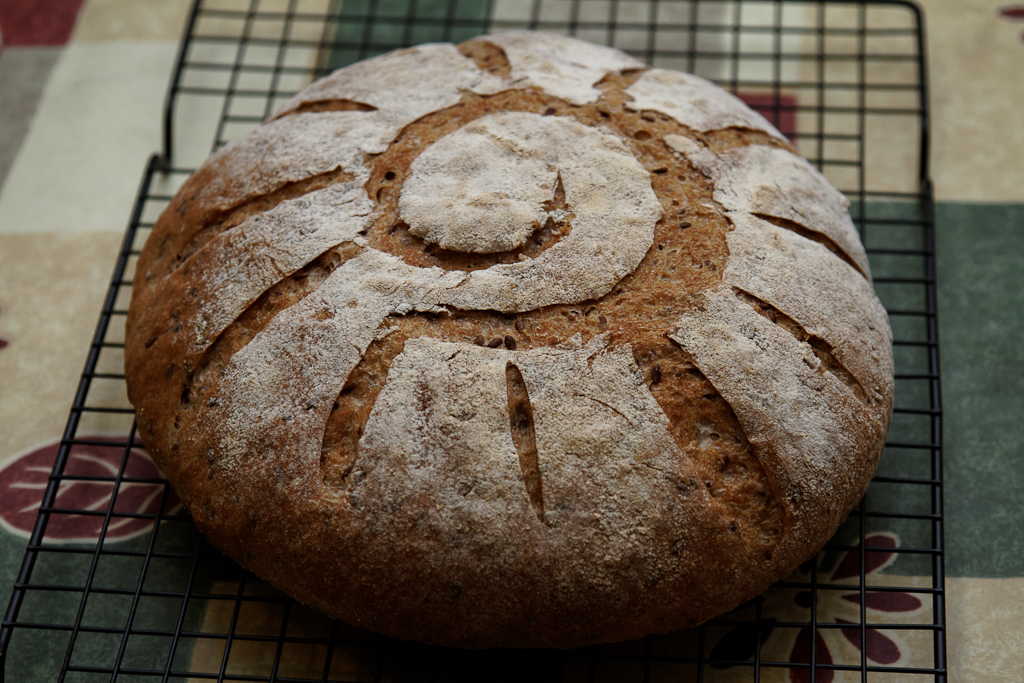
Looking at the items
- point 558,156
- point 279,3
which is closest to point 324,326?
point 558,156

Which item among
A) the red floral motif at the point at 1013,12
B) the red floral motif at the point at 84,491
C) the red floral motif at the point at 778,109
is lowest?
the red floral motif at the point at 84,491

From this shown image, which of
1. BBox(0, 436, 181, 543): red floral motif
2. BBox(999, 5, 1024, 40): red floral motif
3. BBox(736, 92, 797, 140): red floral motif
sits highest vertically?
BBox(999, 5, 1024, 40): red floral motif

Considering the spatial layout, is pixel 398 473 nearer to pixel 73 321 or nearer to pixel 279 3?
pixel 73 321

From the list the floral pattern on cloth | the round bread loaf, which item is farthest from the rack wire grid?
the round bread loaf

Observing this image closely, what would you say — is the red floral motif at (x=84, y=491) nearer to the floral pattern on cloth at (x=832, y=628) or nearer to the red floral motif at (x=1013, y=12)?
the floral pattern on cloth at (x=832, y=628)

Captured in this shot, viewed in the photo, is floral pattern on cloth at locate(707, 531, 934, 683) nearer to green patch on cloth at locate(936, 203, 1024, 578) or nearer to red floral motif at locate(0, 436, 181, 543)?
green patch on cloth at locate(936, 203, 1024, 578)

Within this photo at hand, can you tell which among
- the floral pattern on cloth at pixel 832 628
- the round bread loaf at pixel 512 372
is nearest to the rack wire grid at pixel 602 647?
the floral pattern on cloth at pixel 832 628

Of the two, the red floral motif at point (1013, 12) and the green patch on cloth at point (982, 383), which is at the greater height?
the red floral motif at point (1013, 12)

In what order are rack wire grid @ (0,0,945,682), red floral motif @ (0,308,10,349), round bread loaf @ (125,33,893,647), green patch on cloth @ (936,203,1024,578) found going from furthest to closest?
red floral motif @ (0,308,10,349), green patch on cloth @ (936,203,1024,578), rack wire grid @ (0,0,945,682), round bread loaf @ (125,33,893,647)

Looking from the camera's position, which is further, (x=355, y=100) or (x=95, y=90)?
(x=95, y=90)
